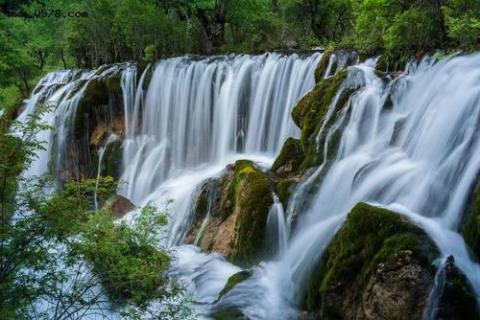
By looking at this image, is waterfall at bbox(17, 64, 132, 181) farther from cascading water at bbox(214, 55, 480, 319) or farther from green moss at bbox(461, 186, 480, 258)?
green moss at bbox(461, 186, 480, 258)

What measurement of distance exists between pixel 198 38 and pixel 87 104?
647 centimetres

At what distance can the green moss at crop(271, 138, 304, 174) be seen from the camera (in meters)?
10.1

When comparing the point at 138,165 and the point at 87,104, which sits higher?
the point at 87,104

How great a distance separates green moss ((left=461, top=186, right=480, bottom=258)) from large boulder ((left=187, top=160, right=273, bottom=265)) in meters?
3.66

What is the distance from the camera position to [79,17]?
23188 mm

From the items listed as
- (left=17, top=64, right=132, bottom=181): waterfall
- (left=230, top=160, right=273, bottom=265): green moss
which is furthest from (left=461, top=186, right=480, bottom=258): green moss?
(left=17, top=64, right=132, bottom=181): waterfall

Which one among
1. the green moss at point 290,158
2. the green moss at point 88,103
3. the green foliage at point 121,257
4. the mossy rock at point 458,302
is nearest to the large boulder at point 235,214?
the green moss at point 290,158

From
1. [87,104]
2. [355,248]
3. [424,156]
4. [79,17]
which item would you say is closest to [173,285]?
[355,248]

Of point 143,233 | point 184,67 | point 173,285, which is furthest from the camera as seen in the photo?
point 184,67

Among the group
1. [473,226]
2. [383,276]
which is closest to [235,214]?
[383,276]

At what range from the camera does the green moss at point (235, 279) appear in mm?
7699

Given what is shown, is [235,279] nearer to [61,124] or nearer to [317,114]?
[317,114]

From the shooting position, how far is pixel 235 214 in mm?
9695

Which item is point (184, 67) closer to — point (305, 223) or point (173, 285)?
point (305, 223)
